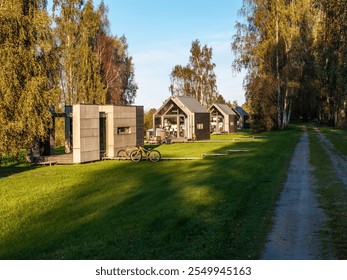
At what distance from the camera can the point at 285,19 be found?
45188mm

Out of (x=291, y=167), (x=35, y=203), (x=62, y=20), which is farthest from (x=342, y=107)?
(x=35, y=203)

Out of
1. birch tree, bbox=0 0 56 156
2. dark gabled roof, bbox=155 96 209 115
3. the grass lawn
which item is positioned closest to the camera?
the grass lawn

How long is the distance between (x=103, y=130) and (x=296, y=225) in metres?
19.6

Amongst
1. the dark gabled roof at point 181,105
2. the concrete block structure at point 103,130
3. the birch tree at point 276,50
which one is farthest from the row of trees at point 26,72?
the birch tree at point 276,50

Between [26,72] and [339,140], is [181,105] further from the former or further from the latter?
[26,72]

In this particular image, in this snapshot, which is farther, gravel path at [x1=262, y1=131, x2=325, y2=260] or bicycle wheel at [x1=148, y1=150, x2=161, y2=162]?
bicycle wheel at [x1=148, y1=150, x2=161, y2=162]

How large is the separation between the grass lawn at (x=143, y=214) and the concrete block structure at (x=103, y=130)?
5844 mm

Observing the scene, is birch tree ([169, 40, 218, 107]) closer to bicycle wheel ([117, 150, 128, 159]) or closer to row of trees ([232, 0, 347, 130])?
row of trees ([232, 0, 347, 130])

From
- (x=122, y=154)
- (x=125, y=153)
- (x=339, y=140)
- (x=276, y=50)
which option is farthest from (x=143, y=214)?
(x=276, y=50)

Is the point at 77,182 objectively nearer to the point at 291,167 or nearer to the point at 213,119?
the point at 291,167

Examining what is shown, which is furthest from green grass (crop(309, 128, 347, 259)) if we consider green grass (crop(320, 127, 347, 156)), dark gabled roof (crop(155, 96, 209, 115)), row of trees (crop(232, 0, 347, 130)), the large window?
row of trees (crop(232, 0, 347, 130))

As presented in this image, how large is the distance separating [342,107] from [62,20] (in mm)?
37942

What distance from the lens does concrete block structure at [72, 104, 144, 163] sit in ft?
73.2

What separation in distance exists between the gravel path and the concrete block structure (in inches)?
522
